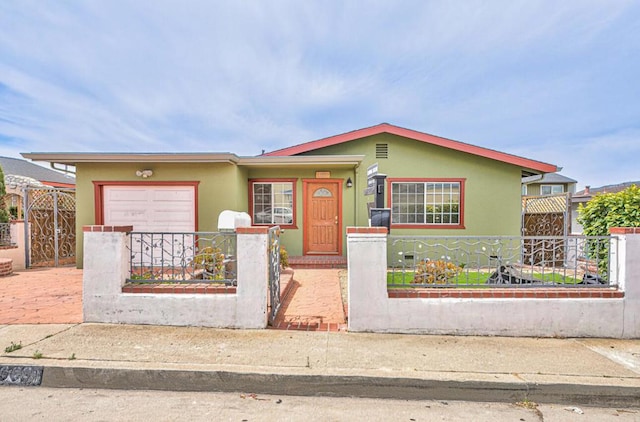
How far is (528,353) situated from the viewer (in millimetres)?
3475

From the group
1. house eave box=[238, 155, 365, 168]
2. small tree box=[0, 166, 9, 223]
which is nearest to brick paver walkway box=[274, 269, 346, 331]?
house eave box=[238, 155, 365, 168]

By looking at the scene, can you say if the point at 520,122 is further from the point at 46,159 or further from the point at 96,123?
the point at 96,123

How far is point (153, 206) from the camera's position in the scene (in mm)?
8320

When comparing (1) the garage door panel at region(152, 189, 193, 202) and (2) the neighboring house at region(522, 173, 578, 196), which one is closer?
(1) the garage door panel at region(152, 189, 193, 202)

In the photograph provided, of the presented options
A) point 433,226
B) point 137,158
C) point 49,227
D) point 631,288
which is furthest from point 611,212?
point 49,227

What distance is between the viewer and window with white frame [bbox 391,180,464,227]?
9422 mm

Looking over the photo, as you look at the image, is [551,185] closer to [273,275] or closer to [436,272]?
[436,272]

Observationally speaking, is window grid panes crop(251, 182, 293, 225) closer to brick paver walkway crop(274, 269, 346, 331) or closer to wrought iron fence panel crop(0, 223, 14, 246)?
brick paver walkway crop(274, 269, 346, 331)

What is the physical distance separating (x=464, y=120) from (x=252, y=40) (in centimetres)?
1060

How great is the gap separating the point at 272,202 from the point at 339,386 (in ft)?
23.4

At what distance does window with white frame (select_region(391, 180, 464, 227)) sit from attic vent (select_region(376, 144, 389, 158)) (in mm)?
859

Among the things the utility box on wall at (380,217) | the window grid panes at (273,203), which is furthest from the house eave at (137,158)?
the utility box on wall at (380,217)

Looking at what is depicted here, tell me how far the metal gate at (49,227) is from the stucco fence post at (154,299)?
6.68 m

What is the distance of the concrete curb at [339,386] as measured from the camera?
9.21 feet
